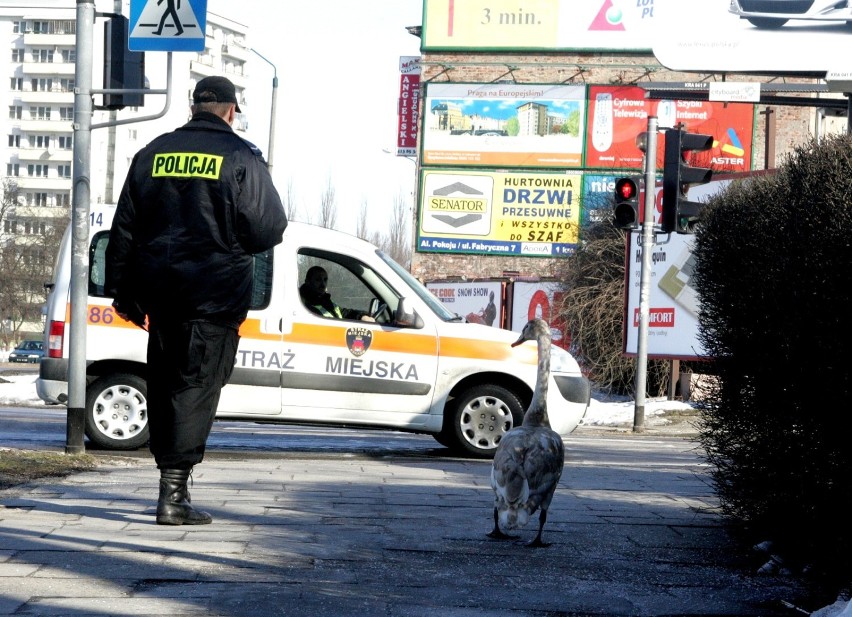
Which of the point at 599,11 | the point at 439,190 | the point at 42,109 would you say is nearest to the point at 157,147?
the point at 439,190

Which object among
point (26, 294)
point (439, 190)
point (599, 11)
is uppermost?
point (599, 11)

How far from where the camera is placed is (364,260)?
11.9 m

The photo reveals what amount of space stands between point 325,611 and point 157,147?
275cm

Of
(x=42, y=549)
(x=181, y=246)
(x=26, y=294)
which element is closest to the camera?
(x=42, y=549)

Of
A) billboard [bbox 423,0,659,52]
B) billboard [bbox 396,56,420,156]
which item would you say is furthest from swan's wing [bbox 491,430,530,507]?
billboard [bbox 396,56,420,156]

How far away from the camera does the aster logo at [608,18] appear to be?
148ft

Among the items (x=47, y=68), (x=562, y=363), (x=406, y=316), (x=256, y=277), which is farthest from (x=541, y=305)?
(x=47, y=68)

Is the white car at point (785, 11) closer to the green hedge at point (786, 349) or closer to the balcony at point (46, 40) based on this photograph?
the green hedge at point (786, 349)

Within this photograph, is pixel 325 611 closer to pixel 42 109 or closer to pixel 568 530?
pixel 568 530

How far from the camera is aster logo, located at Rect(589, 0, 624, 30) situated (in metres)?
45.0

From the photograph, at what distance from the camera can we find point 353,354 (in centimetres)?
1159

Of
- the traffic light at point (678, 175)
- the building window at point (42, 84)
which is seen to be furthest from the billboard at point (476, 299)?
the building window at point (42, 84)

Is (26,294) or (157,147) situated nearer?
(157,147)

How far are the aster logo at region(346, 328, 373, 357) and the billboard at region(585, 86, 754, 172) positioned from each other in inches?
1249
